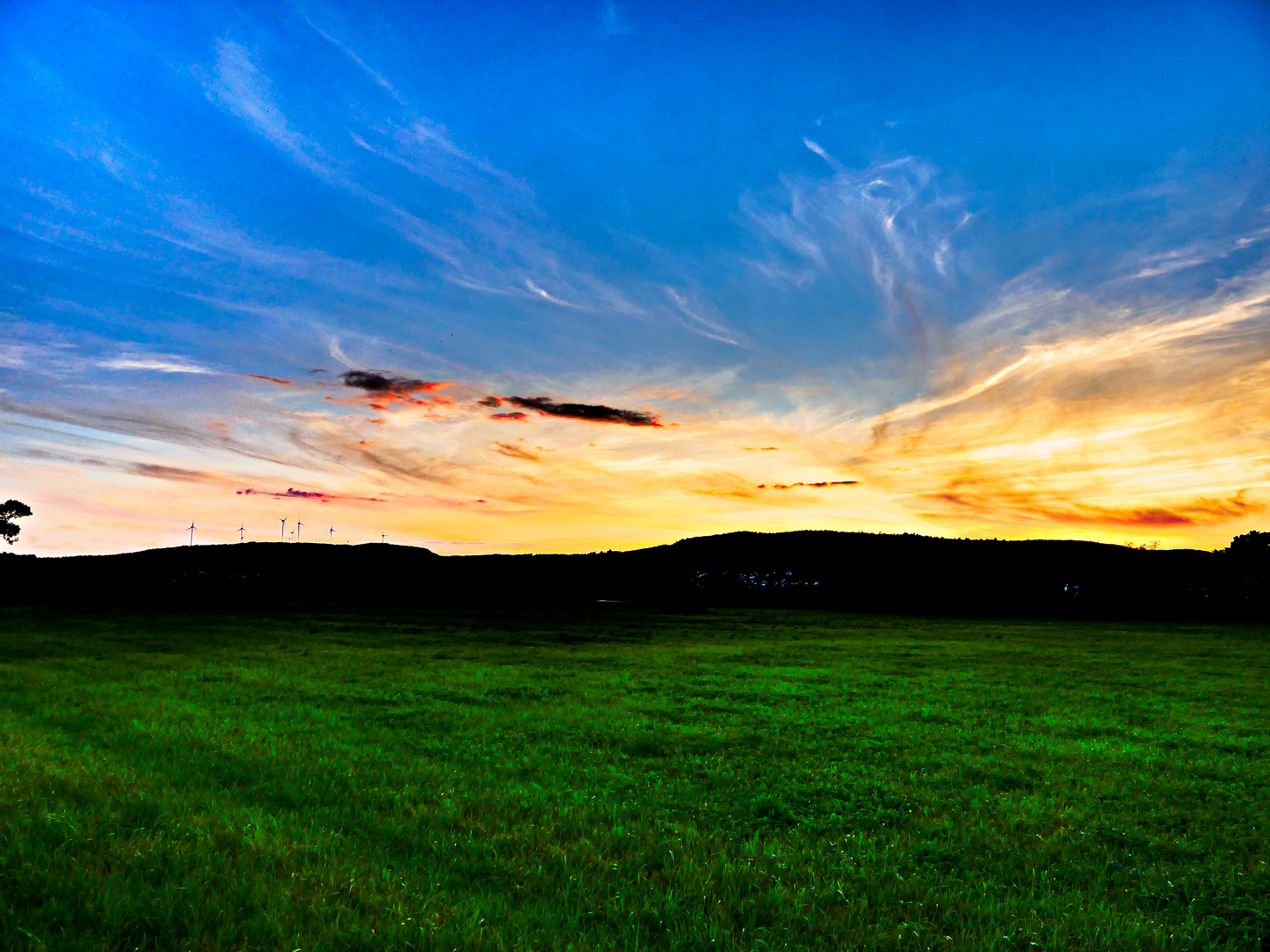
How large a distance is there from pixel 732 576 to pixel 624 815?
5271 inches

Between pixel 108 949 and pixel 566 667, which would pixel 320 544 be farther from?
pixel 108 949

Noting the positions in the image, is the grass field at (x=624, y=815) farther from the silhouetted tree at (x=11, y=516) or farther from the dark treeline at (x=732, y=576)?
the silhouetted tree at (x=11, y=516)

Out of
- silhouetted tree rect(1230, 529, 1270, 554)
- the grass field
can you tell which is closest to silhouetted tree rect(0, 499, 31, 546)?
the grass field

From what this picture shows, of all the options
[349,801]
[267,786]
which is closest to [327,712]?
[267,786]

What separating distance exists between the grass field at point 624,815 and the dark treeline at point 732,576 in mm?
70098

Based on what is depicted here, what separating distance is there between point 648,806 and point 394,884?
4592 mm

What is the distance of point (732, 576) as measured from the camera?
14300cm

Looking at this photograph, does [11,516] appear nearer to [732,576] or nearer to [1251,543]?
[732,576]

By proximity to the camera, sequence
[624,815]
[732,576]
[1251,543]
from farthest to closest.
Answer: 1. [732,576]
2. [1251,543]
3. [624,815]

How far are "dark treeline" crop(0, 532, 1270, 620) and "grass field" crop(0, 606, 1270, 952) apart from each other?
7010 centimetres

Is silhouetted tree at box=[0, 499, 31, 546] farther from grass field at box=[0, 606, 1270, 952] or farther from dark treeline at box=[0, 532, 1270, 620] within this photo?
grass field at box=[0, 606, 1270, 952]

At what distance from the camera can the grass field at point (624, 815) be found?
769cm

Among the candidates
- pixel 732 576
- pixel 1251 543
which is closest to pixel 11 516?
pixel 732 576

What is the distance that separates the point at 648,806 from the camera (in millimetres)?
11797
